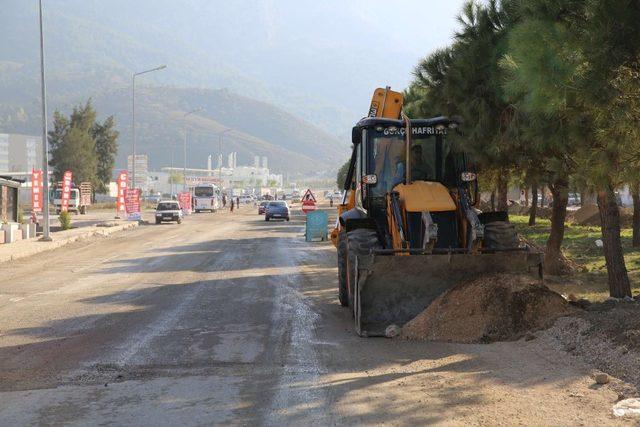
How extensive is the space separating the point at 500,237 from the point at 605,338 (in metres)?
2.72

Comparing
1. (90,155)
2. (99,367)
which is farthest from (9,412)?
(90,155)

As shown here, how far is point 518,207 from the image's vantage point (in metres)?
63.0

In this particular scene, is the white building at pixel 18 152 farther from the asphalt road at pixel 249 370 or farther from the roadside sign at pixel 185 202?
the asphalt road at pixel 249 370

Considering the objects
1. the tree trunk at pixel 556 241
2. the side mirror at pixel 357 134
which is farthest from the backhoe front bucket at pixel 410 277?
the tree trunk at pixel 556 241

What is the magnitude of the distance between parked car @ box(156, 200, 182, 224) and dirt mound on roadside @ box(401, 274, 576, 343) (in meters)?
45.1

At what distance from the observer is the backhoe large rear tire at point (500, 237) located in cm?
1130

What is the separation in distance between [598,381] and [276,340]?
429 centimetres

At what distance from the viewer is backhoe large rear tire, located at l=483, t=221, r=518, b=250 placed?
1130 cm

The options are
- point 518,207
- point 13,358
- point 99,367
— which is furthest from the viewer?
point 518,207

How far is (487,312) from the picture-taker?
10258mm

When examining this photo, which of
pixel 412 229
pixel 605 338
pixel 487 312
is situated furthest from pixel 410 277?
pixel 605 338

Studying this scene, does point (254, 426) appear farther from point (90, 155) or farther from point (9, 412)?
point (90, 155)

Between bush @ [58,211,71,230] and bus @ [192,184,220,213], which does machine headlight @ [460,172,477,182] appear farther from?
bus @ [192,184,220,213]

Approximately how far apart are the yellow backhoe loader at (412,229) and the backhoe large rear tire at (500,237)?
0.01 metres
